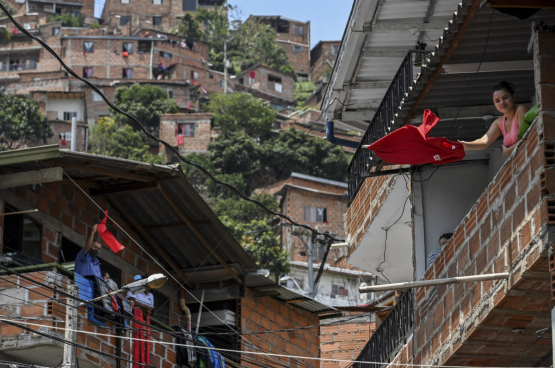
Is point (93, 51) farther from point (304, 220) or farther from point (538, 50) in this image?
point (538, 50)

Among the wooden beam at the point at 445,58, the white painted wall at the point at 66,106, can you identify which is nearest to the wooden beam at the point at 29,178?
the wooden beam at the point at 445,58

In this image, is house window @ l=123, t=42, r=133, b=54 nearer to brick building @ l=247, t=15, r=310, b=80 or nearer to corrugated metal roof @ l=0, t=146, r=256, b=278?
brick building @ l=247, t=15, r=310, b=80

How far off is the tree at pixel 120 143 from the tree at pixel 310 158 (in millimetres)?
7515

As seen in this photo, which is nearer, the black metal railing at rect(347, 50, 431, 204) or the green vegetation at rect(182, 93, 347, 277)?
the black metal railing at rect(347, 50, 431, 204)

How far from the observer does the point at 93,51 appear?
273 ft

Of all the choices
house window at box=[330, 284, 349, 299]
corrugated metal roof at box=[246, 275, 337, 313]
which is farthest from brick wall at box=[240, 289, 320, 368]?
house window at box=[330, 284, 349, 299]

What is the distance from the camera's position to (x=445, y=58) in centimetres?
1003

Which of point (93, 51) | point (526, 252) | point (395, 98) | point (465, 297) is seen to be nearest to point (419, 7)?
point (395, 98)

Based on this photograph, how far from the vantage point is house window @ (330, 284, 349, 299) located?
47234 mm

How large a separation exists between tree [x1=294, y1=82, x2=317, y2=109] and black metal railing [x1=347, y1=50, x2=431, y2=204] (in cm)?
7627

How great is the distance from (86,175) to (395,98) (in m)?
5.53

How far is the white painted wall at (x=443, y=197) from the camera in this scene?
1278 cm

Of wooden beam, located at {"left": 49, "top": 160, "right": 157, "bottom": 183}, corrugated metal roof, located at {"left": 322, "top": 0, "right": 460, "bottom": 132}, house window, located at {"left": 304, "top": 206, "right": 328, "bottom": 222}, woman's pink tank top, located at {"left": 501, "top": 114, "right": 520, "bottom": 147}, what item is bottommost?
woman's pink tank top, located at {"left": 501, "top": 114, "right": 520, "bottom": 147}

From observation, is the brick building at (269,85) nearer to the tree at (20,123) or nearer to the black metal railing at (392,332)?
the tree at (20,123)
